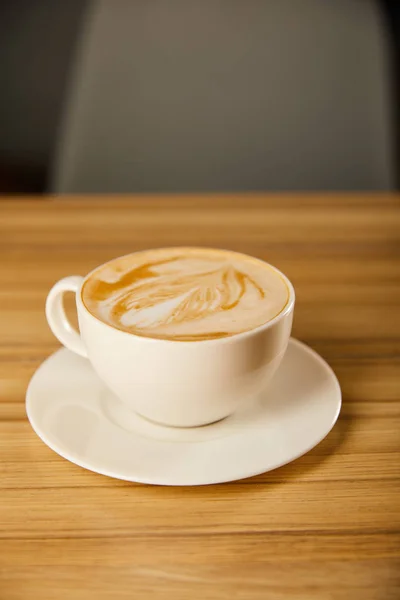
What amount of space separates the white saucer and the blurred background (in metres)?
0.82

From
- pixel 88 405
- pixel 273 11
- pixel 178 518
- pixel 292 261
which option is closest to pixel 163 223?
pixel 292 261

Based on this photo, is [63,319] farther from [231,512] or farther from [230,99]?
[230,99]

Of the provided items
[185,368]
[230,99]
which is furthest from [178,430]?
[230,99]

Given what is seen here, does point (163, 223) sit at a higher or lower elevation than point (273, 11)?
lower

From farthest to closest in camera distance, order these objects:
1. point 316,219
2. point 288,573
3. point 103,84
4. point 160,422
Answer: point 103,84 < point 316,219 < point 160,422 < point 288,573

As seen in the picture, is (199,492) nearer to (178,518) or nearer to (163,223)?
(178,518)

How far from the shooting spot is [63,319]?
50cm

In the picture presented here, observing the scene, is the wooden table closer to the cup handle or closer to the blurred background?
the cup handle

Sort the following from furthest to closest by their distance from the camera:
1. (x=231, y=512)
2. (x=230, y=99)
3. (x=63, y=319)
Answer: (x=230, y=99), (x=63, y=319), (x=231, y=512)

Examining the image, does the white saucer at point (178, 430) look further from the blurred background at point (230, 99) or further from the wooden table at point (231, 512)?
the blurred background at point (230, 99)

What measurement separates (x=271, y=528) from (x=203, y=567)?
4cm

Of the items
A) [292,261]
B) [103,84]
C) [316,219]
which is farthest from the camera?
[103,84]

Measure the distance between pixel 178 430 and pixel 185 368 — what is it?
→ 6 centimetres

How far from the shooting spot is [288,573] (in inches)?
13.0
